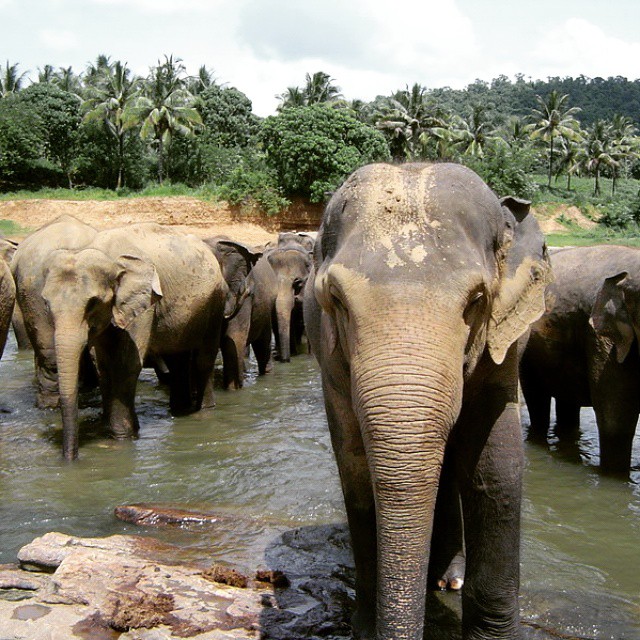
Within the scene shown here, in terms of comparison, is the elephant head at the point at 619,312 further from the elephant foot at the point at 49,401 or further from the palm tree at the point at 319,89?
the palm tree at the point at 319,89

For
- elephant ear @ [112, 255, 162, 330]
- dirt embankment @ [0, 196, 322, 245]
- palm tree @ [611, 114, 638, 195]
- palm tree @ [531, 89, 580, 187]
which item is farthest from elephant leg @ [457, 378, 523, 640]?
palm tree @ [611, 114, 638, 195]

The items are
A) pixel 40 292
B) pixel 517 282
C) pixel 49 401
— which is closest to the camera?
pixel 517 282

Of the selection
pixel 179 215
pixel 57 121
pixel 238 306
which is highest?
pixel 57 121

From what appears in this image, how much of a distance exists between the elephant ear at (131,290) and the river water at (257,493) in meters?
1.26

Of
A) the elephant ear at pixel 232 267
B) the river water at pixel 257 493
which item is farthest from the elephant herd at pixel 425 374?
the elephant ear at pixel 232 267

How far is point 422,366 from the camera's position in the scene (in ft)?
8.34

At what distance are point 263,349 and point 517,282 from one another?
968 cm

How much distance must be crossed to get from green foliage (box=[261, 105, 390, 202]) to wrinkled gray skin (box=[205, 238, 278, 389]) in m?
25.8

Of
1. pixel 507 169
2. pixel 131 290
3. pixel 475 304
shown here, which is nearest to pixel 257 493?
pixel 131 290

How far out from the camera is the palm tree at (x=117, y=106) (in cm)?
4691

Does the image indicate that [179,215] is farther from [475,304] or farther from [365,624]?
[475,304]

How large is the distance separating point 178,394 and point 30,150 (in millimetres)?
39264

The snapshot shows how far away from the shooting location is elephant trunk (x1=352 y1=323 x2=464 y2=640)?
249 centimetres

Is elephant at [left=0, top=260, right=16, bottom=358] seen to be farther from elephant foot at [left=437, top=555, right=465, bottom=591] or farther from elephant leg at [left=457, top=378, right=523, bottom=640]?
elephant leg at [left=457, top=378, right=523, bottom=640]
